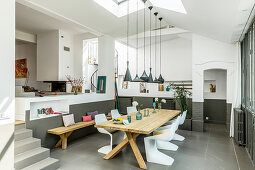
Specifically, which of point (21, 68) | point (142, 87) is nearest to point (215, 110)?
point (142, 87)

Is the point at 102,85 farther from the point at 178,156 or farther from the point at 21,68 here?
the point at 21,68

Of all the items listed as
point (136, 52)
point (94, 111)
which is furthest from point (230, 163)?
point (136, 52)

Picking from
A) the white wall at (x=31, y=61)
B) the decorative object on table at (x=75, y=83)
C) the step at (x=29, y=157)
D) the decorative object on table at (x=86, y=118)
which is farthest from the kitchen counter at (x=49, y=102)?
the white wall at (x=31, y=61)

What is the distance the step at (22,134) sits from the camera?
3264 mm

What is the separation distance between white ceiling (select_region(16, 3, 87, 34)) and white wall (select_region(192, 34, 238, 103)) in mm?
4179

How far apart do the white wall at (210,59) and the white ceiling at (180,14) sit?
3.20ft

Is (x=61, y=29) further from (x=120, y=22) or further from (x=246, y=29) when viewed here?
(x=246, y=29)

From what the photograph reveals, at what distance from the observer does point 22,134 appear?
11.0 ft

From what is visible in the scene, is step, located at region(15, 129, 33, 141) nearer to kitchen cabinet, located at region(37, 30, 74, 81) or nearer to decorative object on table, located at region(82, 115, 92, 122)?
decorative object on table, located at region(82, 115, 92, 122)

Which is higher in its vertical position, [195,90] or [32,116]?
[195,90]

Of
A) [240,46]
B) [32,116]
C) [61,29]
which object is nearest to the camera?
[32,116]

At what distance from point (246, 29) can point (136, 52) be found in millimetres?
5250

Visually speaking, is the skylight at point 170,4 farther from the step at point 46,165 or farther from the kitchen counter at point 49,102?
the step at point 46,165

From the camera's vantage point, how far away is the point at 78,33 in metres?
7.16
